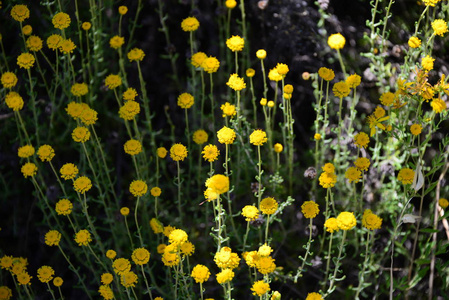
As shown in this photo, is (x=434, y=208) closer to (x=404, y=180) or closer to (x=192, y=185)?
(x=404, y=180)

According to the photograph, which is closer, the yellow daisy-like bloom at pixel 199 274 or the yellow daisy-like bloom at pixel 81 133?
the yellow daisy-like bloom at pixel 199 274

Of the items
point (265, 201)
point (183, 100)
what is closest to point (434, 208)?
point (265, 201)

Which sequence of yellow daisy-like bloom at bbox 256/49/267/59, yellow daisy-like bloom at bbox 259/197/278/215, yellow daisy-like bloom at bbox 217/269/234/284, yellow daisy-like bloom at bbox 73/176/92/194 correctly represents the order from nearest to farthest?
yellow daisy-like bloom at bbox 217/269/234/284 → yellow daisy-like bloom at bbox 259/197/278/215 → yellow daisy-like bloom at bbox 73/176/92/194 → yellow daisy-like bloom at bbox 256/49/267/59

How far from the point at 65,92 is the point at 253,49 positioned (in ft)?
3.55

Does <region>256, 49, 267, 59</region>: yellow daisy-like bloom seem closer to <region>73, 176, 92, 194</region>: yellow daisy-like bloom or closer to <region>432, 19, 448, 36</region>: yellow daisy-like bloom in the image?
<region>432, 19, 448, 36</region>: yellow daisy-like bloom

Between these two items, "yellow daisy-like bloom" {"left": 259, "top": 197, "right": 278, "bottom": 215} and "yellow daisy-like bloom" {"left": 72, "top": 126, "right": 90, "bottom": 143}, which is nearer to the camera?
"yellow daisy-like bloom" {"left": 259, "top": 197, "right": 278, "bottom": 215}

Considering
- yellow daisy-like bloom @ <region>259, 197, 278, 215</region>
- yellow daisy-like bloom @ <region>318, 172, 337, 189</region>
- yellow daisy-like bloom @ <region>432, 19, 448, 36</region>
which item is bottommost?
yellow daisy-like bloom @ <region>259, 197, 278, 215</region>

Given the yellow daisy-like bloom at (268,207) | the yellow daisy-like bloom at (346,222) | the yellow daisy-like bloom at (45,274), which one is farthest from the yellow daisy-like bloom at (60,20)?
the yellow daisy-like bloom at (346,222)

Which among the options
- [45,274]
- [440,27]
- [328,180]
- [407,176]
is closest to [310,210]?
[328,180]

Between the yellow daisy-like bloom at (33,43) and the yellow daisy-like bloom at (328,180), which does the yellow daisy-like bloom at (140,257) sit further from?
the yellow daisy-like bloom at (33,43)

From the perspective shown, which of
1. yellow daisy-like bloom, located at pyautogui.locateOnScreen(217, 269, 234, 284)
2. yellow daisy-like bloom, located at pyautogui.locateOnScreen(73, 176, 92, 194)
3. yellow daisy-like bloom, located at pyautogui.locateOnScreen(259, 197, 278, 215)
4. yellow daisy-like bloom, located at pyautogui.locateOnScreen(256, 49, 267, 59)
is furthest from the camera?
yellow daisy-like bloom, located at pyautogui.locateOnScreen(256, 49, 267, 59)

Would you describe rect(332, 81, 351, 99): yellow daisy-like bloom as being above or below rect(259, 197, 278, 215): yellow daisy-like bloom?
above

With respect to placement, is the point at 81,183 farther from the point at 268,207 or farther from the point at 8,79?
the point at 268,207

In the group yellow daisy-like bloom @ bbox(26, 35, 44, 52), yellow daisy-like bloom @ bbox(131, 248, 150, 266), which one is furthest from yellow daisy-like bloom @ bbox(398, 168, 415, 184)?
yellow daisy-like bloom @ bbox(26, 35, 44, 52)
